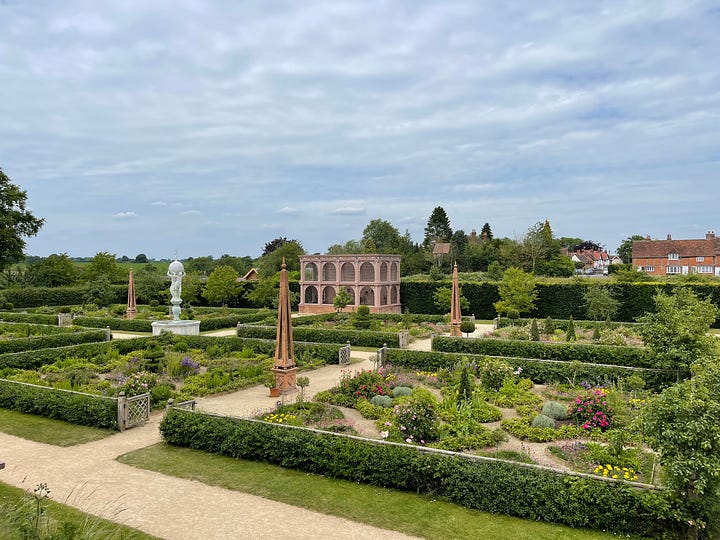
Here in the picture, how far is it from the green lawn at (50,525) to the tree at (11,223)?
1616 inches

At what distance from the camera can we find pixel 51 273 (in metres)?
44.8

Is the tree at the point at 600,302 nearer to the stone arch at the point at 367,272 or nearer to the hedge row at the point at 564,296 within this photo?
the hedge row at the point at 564,296

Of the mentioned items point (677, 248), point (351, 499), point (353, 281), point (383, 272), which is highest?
point (677, 248)

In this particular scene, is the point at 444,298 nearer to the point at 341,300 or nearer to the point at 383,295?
the point at 383,295

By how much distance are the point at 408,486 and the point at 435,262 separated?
5594 centimetres

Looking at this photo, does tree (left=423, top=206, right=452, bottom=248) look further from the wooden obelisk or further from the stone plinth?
the wooden obelisk

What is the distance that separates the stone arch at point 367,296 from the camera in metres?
38.7

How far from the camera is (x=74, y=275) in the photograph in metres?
46.8

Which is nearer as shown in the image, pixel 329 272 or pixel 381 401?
pixel 381 401

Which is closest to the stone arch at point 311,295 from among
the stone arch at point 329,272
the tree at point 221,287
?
the stone arch at point 329,272

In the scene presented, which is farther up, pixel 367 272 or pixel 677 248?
pixel 677 248

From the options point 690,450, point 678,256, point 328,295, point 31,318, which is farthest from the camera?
point 678,256

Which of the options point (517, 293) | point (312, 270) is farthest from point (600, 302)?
point (312, 270)

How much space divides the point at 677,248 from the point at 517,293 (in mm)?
41879
